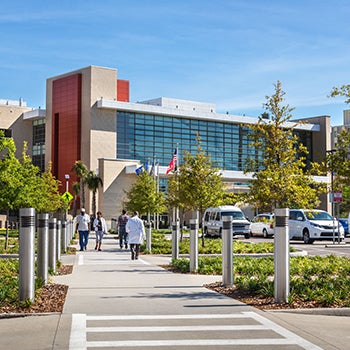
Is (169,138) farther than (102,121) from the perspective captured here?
Yes

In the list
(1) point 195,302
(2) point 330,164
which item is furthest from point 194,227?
(1) point 195,302

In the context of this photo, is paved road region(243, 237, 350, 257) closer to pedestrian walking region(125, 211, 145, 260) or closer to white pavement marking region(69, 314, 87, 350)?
pedestrian walking region(125, 211, 145, 260)

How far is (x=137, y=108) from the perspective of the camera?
77.1 m

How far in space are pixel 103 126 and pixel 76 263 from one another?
57.0m

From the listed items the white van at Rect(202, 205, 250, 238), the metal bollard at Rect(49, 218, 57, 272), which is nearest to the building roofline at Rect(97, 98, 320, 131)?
the white van at Rect(202, 205, 250, 238)

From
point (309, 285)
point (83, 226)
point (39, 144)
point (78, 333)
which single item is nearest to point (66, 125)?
point (39, 144)

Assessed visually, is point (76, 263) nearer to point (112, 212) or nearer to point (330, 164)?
point (330, 164)

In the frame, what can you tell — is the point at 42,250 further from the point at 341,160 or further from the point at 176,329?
the point at 341,160

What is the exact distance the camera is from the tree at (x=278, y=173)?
20.2m

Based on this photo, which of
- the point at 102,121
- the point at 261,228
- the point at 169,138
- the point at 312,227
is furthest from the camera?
the point at 169,138

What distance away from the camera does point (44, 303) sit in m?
9.96

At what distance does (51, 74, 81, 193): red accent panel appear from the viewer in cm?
7744

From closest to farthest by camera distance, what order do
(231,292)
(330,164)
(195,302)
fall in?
(195,302) < (231,292) < (330,164)

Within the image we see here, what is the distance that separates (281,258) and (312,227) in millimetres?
25132
